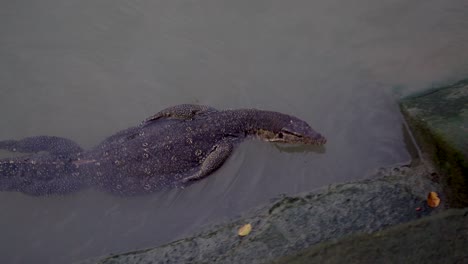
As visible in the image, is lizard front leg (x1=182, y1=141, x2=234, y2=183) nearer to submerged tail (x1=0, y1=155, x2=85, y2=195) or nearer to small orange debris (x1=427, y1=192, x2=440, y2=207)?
submerged tail (x1=0, y1=155, x2=85, y2=195)

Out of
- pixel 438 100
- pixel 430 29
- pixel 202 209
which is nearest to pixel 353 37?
pixel 430 29

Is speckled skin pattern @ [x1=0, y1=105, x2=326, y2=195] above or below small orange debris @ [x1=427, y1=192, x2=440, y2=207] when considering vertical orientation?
above

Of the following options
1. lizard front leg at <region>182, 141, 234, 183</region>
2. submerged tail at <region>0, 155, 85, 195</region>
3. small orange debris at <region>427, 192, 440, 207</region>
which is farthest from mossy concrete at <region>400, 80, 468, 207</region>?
submerged tail at <region>0, 155, 85, 195</region>

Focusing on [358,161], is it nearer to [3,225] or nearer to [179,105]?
[179,105]

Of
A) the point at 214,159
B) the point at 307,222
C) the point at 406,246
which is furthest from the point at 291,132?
the point at 406,246

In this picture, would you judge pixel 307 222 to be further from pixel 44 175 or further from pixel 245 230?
pixel 44 175

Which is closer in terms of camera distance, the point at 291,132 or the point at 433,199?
the point at 433,199
